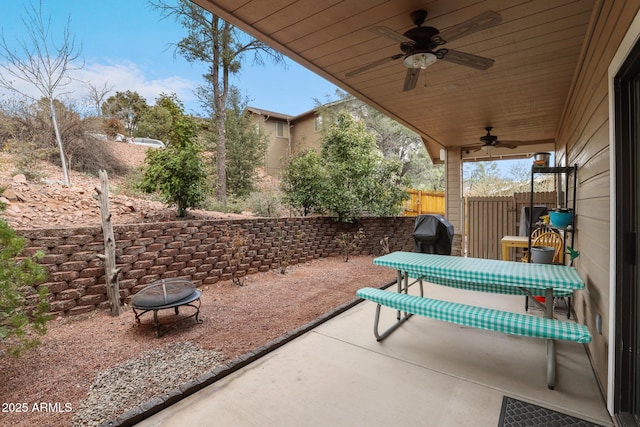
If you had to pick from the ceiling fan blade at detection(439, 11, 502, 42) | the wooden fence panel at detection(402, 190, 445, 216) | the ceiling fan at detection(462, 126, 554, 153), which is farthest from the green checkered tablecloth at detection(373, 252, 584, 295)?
the wooden fence panel at detection(402, 190, 445, 216)

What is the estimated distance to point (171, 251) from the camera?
13.6 ft

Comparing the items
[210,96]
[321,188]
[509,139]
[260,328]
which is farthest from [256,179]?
[260,328]

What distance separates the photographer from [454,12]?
2.19m

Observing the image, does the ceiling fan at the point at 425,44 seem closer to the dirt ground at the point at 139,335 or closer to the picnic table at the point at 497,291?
the picnic table at the point at 497,291

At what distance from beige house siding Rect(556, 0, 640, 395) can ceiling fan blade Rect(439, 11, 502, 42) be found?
0.62 m

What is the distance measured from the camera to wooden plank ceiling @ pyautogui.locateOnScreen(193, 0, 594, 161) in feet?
6.97

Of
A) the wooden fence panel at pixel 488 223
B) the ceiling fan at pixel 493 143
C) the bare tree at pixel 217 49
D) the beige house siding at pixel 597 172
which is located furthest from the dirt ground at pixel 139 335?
the bare tree at pixel 217 49

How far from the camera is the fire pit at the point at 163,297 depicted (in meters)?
2.93

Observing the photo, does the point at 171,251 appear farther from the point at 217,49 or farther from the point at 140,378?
the point at 217,49

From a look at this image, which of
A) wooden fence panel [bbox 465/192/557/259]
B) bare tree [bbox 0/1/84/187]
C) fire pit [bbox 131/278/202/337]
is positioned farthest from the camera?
wooden fence panel [bbox 465/192/557/259]

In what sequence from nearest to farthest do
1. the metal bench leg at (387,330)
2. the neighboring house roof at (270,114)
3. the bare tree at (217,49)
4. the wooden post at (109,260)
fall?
the metal bench leg at (387,330), the wooden post at (109,260), the bare tree at (217,49), the neighboring house roof at (270,114)

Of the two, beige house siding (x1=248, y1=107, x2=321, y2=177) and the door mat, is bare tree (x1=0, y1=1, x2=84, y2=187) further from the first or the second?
beige house siding (x1=248, y1=107, x2=321, y2=177)

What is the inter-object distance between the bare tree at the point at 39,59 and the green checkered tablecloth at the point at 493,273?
6071mm

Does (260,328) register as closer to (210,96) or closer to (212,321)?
(212,321)
